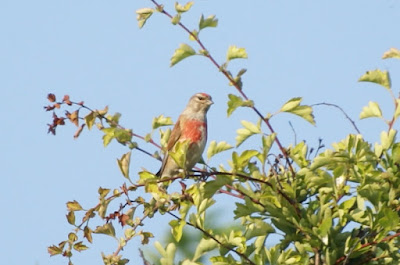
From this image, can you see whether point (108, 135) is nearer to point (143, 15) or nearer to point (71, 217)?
point (71, 217)

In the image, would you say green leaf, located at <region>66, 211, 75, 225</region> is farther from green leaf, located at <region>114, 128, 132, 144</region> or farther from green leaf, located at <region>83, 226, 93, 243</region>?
green leaf, located at <region>114, 128, 132, 144</region>

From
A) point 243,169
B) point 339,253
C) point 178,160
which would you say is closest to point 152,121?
point 178,160

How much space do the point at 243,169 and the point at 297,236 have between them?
1.28ft

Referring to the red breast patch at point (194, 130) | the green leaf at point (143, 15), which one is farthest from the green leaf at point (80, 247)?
the red breast patch at point (194, 130)

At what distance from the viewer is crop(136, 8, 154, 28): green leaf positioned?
3932mm

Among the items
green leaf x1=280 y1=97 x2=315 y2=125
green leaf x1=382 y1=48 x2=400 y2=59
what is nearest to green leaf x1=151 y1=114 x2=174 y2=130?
green leaf x1=280 y1=97 x2=315 y2=125

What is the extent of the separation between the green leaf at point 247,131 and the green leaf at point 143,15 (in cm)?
76

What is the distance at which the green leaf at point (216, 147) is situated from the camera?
12.7ft

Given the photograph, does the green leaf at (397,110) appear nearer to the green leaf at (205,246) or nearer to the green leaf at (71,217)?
the green leaf at (205,246)

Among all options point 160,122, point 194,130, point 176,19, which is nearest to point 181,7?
point 176,19

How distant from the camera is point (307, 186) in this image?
11.9 ft

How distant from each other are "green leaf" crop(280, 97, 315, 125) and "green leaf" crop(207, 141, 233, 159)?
1.18ft

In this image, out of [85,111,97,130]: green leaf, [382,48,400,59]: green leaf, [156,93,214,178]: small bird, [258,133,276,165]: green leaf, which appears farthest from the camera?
[156,93,214,178]: small bird

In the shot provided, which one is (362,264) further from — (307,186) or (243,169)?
(243,169)
